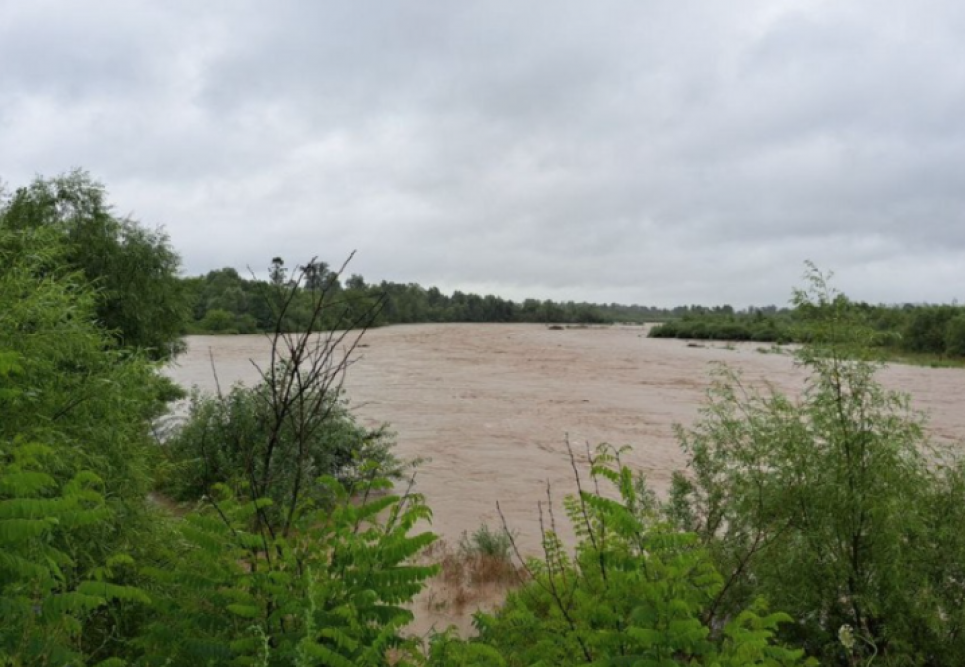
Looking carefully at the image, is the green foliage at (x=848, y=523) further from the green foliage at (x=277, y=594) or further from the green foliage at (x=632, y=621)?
the green foliage at (x=277, y=594)

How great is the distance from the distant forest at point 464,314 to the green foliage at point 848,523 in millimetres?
591

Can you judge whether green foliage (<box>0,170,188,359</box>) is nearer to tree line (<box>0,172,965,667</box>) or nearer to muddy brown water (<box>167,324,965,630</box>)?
muddy brown water (<box>167,324,965,630</box>)

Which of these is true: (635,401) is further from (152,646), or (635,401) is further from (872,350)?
(152,646)

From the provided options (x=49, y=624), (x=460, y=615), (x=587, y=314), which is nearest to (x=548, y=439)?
(x=460, y=615)

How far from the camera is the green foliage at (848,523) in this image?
16.2 feet

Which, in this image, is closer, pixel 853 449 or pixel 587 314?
pixel 853 449

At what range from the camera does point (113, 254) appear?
16469 mm

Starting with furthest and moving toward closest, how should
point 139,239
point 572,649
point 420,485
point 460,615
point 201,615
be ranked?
point 139,239 → point 420,485 → point 460,615 → point 572,649 → point 201,615

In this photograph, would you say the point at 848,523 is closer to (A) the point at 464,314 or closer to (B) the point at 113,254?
(B) the point at 113,254

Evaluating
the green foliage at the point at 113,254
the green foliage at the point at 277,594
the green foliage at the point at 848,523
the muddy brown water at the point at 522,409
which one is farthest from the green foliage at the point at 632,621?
the green foliage at the point at 113,254

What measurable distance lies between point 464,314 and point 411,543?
111 meters

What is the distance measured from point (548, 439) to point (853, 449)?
42.2 ft

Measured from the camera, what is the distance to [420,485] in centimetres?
1351

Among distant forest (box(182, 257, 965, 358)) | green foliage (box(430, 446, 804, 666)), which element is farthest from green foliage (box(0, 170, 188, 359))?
green foliage (box(430, 446, 804, 666))
